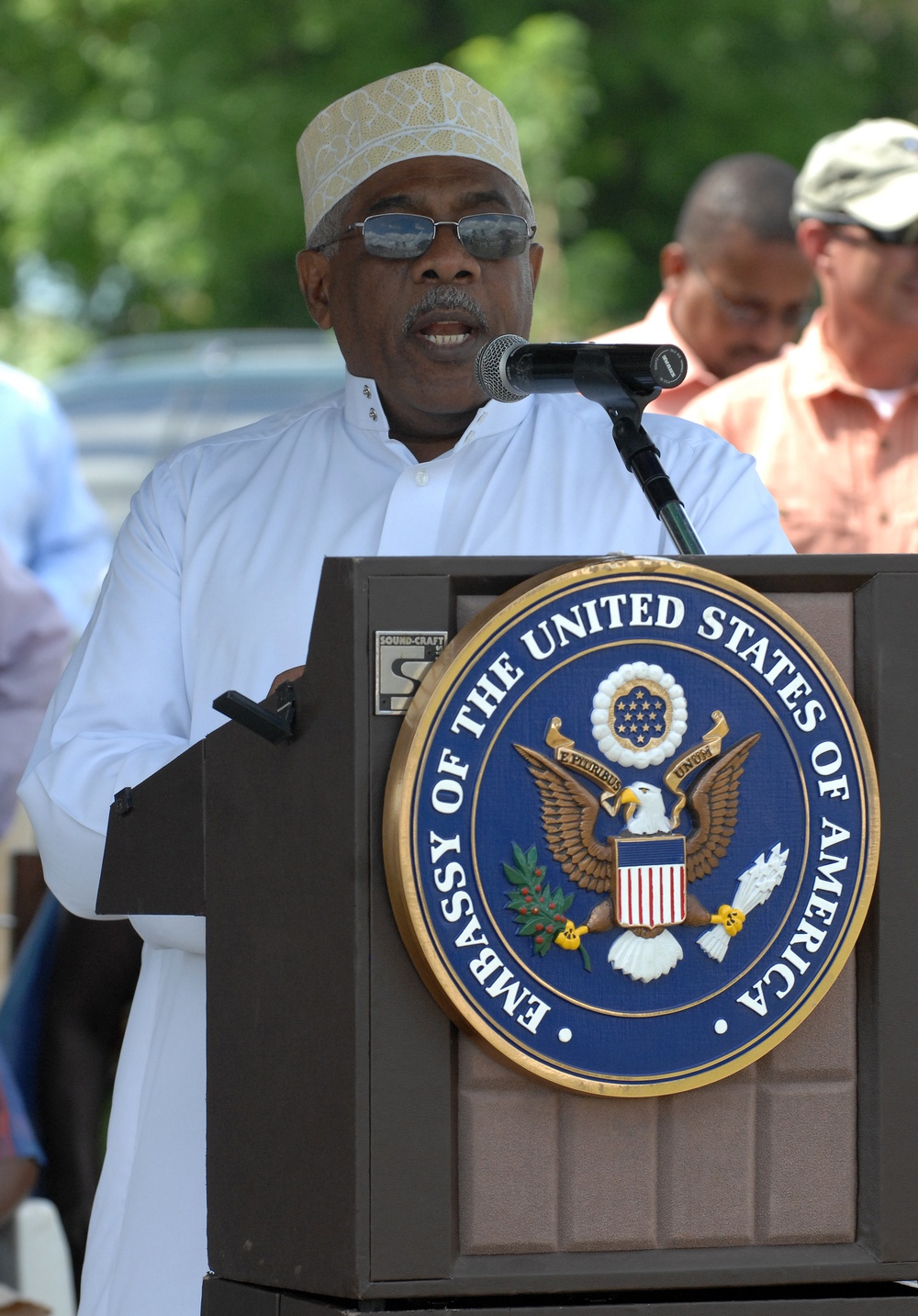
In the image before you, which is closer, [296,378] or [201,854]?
[201,854]

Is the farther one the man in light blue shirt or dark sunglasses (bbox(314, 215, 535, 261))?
the man in light blue shirt

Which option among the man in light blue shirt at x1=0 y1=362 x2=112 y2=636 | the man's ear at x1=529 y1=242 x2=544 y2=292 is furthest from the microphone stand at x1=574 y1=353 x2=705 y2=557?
the man in light blue shirt at x1=0 y1=362 x2=112 y2=636

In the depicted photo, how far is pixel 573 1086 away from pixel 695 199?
3.67 metres

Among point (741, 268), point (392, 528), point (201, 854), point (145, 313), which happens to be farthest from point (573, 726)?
point (145, 313)

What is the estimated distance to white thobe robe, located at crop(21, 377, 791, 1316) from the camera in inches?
83.5

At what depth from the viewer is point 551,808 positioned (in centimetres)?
151

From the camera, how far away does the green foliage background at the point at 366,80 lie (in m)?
11.7

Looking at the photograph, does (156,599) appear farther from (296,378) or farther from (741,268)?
(296,378)

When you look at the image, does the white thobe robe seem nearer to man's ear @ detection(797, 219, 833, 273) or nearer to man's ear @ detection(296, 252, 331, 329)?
man's ear @ detection(296, 252, 331, 329)

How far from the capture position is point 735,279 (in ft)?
15.4

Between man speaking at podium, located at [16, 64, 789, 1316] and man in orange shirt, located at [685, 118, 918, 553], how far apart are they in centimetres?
160

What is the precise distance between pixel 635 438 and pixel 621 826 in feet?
1.45

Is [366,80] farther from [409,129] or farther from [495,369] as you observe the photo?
[495,369]

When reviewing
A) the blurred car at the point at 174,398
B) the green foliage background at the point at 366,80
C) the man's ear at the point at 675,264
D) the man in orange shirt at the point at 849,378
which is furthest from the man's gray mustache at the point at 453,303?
the green foliage background at the point at 366,80
